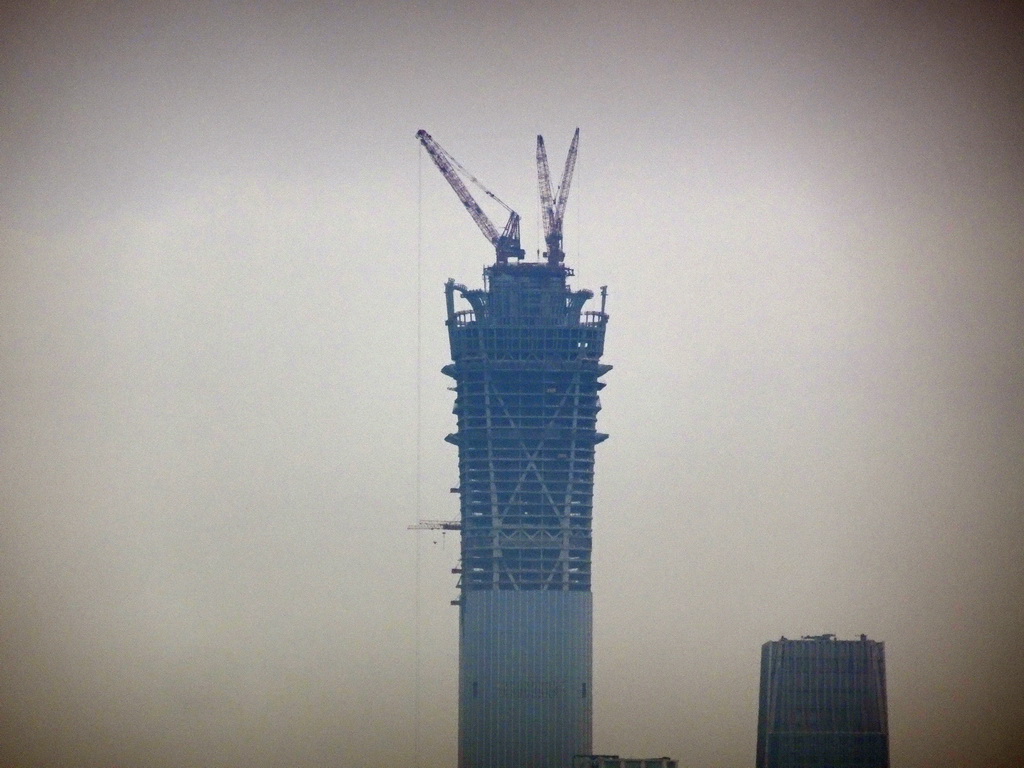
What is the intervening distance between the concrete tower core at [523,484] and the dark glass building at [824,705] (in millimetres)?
22050

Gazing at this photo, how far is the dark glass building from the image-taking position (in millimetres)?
164000

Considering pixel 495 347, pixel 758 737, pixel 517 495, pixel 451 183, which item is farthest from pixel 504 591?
pixel 451 183

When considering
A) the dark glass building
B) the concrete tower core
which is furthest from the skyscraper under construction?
the dark glass building

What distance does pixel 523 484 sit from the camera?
7343 inches

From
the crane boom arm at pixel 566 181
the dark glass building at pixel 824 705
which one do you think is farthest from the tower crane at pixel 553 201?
the dark glass building at pixel 824 705

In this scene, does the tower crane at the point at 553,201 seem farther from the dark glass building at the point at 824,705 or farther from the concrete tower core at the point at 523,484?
the dark glass building at the point at 824,705

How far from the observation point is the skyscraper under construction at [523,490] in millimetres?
180750

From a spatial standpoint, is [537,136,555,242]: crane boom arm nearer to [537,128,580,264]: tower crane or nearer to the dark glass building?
[537,128,580,264]: tower crane

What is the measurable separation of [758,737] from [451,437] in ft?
143

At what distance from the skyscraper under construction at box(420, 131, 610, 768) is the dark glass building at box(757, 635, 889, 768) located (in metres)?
21.4

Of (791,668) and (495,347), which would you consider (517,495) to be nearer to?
(495,347)

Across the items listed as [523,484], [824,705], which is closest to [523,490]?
[523,484]

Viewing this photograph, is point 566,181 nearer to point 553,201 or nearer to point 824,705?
point 553,201

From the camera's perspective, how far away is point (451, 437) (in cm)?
18212
